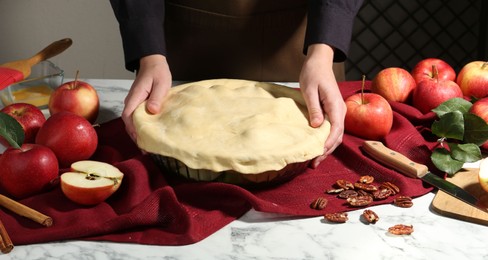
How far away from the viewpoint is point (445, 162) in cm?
127

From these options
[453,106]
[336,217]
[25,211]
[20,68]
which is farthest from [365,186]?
[20,68]

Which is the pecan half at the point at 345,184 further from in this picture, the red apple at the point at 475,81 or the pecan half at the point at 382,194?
the red apple at the point at 475,81

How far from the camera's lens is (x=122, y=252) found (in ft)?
3.37

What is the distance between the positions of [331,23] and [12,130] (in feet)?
2.30

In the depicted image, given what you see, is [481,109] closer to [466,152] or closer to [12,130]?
[466,152]

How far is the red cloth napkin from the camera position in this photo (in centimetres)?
106

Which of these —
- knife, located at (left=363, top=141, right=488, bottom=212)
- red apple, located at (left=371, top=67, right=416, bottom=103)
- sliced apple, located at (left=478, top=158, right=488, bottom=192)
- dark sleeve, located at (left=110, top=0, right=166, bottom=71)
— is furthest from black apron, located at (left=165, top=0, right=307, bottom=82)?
sliced apple, located at (left=478, top=158, right=488, bottom=192)

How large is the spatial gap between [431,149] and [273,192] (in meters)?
0.37

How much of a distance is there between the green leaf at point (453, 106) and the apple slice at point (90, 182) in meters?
0.67

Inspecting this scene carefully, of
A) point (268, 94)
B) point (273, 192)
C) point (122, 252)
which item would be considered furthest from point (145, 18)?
point (122, 252)

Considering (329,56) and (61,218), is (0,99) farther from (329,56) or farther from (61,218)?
(329,56)

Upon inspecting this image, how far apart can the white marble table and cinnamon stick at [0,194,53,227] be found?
0.04 metres

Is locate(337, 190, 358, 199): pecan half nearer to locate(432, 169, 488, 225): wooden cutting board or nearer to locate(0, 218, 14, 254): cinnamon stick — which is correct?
locate(432, 169, 488, 225): wooden cutting board

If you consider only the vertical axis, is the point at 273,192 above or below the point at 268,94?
below
